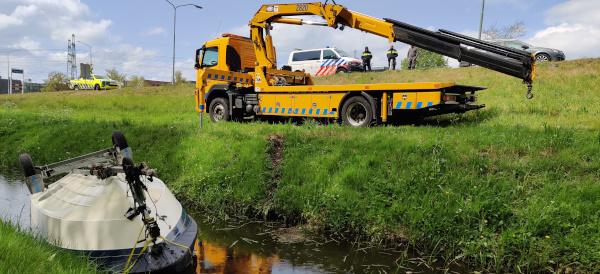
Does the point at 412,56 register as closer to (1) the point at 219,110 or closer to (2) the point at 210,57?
(2) the point at 210,57

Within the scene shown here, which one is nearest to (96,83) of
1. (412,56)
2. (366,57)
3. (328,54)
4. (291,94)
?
(328,54)

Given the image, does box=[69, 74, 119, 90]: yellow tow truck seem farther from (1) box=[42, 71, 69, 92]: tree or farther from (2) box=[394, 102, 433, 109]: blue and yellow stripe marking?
(2) box=[394, 102, 433, 109]: blue and yellow stripe marking

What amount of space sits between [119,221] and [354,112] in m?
7.60

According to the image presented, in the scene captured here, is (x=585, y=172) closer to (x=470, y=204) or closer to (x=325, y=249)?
(x=470, y=204)

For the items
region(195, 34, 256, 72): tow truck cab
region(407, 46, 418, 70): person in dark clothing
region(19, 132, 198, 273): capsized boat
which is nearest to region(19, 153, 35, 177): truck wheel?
region(19, 132, 198, 273): capsized boat

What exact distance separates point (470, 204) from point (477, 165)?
1013mm

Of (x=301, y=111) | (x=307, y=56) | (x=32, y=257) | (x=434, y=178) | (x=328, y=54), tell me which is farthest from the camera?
(x=307, y=56)

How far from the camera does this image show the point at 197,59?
15.3 m

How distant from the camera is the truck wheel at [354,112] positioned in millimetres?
11328

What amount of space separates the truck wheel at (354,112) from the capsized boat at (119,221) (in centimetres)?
633

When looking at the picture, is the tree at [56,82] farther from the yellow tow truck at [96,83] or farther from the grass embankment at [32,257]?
the grass embankment at [32,257]

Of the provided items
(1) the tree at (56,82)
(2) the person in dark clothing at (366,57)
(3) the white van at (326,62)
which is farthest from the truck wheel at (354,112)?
(1) the tree at (56,82)

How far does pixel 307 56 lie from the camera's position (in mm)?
26609

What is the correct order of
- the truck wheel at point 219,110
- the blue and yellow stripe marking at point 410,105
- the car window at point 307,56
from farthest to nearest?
the car window at point 307,56 → the truck wheel at point 219,110 → the blue and yellow stripe marking at point 410,105
